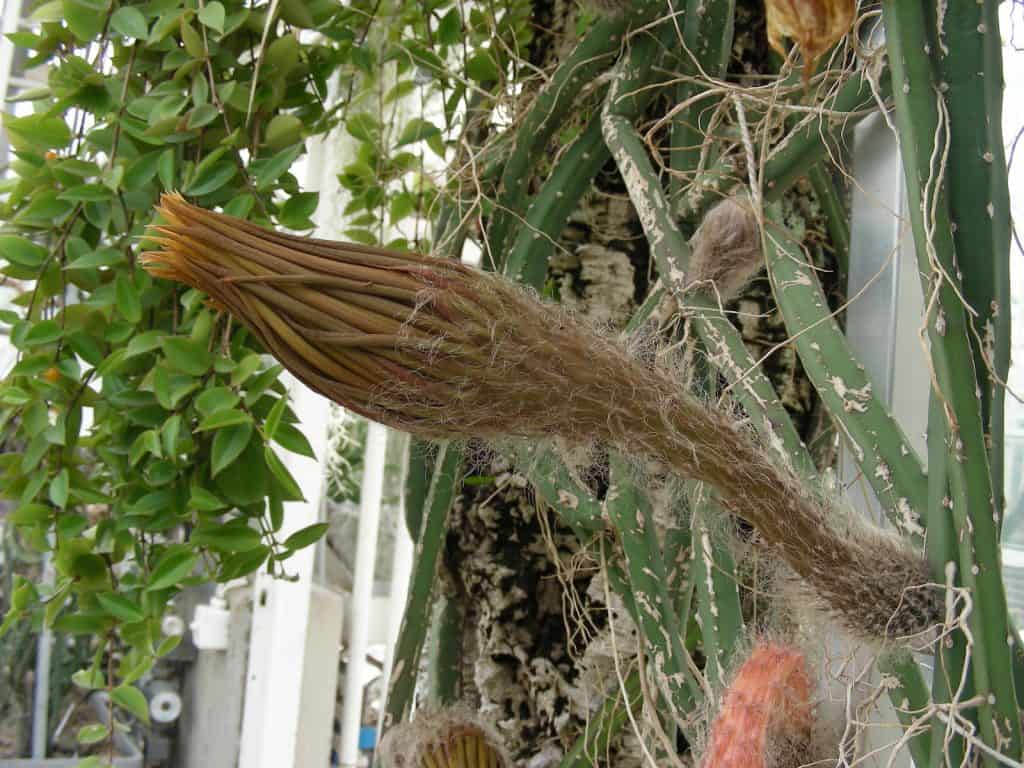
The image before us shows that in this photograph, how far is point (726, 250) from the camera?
446 mm

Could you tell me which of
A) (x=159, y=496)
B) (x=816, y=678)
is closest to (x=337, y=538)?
(x=159, y=496)

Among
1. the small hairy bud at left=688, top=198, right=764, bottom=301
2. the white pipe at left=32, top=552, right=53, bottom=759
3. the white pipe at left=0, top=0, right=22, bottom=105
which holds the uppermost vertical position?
the white pipe at left=0, top=0, right=22, bottom=105

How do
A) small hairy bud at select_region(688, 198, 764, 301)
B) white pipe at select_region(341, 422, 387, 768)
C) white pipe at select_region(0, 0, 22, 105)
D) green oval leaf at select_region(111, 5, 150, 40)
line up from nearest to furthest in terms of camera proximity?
small hairy bud at select_region(688, 198, 764, 301) → green oval leaf at select_region(111, 5, 150, 40) → white pipe at select_region(0, 0, 22, 105) → white pipe at select_region(341, 422, 387, 768)

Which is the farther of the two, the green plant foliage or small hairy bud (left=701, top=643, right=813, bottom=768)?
the green plant foliage

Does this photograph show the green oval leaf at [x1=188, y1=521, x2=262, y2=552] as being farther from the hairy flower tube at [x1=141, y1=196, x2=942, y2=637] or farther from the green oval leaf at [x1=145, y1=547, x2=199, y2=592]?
the hairy flower tube at [x1=141, y1=196, x2=942, y2=637]

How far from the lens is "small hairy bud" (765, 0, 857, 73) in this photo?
1.04 feet

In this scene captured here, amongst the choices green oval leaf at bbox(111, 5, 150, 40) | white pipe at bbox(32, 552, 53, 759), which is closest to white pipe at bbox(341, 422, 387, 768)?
white pipe at bbox(32, 552, 53, 759)

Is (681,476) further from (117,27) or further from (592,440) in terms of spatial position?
(117,27)

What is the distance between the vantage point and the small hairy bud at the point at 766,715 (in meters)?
0.33

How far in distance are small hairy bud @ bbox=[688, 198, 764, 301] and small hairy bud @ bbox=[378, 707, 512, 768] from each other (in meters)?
0.27

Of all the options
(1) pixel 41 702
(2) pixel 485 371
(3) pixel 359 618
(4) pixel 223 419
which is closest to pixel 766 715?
(2) pixel 485 371

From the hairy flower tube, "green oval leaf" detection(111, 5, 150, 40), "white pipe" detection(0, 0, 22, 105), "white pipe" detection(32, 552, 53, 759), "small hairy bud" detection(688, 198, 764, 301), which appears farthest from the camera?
"white pipe" detection(32, 552, 53, 759)

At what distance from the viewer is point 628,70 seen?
0.55 metres

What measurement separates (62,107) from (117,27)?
0.07m
